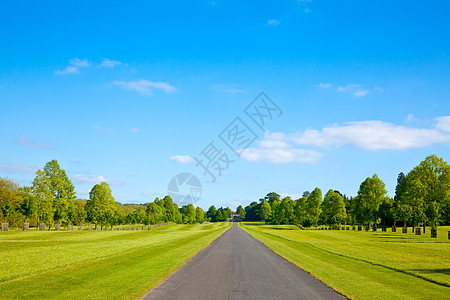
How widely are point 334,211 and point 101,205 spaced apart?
64.2 metres

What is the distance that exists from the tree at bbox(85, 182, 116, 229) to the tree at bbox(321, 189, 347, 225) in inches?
2347

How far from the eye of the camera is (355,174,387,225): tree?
83688 millimetres

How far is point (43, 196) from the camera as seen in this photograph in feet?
222

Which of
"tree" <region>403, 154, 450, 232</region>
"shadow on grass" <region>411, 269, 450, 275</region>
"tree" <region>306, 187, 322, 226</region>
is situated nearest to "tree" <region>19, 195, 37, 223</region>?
"shadow on grass" <region>411, 269, 450, 275</region>

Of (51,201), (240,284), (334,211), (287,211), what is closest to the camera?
(240,284)

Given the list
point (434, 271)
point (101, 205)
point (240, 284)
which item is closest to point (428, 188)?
point (434, 271)

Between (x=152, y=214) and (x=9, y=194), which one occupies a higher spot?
(x=9, y=194)

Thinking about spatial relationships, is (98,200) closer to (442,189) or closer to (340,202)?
(340,202)

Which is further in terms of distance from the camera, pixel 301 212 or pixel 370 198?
pixel 301 212

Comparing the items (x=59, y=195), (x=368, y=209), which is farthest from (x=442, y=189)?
(x=59, y=195)

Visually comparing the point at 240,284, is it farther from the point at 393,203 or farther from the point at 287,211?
the point at 287,211

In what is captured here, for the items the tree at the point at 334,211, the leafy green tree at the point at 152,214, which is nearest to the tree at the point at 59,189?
the leafy green tree at the point at 152,214

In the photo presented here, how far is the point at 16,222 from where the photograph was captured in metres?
79.2

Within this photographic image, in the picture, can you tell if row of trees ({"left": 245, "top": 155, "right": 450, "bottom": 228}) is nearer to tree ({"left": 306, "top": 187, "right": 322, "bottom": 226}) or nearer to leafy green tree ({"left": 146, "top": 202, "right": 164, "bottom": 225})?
tree ({"left": 306, "top": 187, "right": 322, "bottom": 226})
